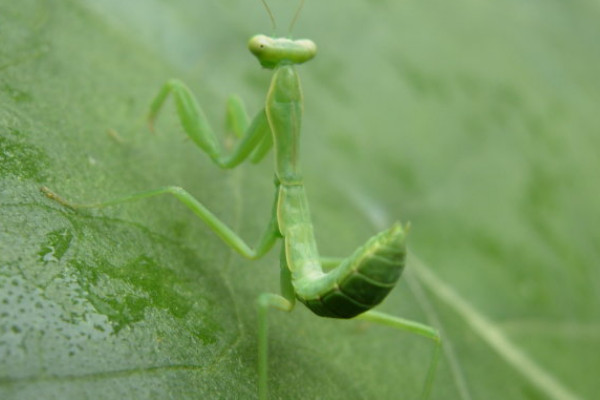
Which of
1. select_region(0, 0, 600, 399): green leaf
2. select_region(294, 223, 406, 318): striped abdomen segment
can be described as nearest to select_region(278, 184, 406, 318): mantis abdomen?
select_region(294, 223, 406, 318): striped abdomen segment

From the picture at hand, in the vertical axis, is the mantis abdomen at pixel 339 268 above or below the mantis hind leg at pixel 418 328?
above

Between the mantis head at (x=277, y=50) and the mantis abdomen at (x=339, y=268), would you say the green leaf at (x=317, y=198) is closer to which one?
the mantis abdomen at (x=339, y=268)

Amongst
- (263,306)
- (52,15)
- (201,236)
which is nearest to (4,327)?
(263,306)

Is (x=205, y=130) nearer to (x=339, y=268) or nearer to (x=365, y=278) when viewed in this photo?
(x=339, y=268)

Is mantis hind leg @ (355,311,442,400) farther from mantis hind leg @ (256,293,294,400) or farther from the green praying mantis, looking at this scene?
mantis hind leg @ (256,293,294,400)

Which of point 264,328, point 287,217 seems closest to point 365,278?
point 264,328

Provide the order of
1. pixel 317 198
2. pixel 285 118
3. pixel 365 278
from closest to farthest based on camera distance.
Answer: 1. pixel 365 278
2. pixel 285 118
3. pixel 317 198

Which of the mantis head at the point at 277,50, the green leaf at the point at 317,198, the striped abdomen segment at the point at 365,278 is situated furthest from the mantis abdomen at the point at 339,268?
the mantis head at the point at 277,50

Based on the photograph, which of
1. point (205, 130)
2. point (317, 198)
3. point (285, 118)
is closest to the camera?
point (285, 118)
